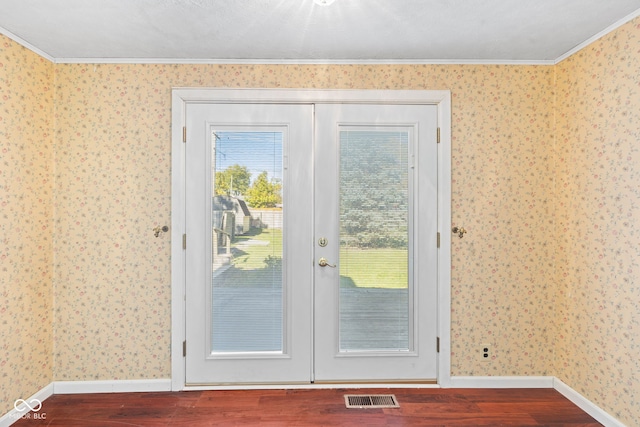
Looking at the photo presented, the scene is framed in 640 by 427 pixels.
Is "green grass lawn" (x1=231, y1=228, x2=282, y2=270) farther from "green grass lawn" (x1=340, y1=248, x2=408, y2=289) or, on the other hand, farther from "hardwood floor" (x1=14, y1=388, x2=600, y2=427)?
"hardwood floor" (x1=14, y1=388, x2=600, y2=427)

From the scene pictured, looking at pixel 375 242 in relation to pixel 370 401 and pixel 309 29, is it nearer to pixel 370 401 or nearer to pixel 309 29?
pixel 370 401

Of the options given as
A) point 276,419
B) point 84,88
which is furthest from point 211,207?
point 276,419

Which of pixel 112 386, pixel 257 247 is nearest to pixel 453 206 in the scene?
pixel 257 247

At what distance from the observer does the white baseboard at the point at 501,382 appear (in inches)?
104

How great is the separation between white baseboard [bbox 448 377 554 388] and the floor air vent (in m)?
0.49

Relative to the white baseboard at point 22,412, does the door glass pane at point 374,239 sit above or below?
above

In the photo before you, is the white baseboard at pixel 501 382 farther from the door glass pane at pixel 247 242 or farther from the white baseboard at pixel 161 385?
the door glass pane at pixel 247 242

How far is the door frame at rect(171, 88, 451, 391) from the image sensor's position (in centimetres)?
261

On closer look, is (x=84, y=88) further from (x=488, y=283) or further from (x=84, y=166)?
(x=488, y=283)

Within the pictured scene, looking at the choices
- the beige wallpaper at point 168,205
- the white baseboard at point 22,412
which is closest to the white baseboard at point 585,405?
the beige wallpaper at point 168,205

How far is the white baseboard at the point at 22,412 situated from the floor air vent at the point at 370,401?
77.8 inches

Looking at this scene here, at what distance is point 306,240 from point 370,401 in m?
1.17

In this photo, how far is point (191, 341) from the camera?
2.64m

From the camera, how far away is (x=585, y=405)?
237cm
